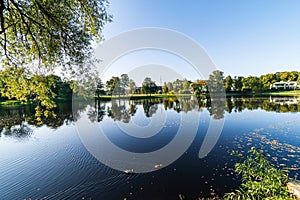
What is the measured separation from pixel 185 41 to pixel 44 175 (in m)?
13.4

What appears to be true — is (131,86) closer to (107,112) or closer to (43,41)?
Answer: (107,112)

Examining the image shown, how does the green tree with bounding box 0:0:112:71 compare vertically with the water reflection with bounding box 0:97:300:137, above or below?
above

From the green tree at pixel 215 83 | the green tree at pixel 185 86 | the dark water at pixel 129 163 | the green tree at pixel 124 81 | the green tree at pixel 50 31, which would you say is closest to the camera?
the green tree at pixel 50 31

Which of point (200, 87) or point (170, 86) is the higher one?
point (170, 86)

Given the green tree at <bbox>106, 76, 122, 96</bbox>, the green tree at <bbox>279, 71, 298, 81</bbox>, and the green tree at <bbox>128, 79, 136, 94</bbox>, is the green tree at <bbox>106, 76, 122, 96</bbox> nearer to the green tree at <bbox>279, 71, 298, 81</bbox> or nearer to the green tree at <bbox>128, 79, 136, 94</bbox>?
the green tree at <bbox>128, 79, 136, 94</bbox>

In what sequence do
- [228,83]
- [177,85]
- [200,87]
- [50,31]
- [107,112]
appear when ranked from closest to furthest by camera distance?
1. [50,31]
2. [107,112]
3. [200,87]
4. [228,83]
5. [177,85]

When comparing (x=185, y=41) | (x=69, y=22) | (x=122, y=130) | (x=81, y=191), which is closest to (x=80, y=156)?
(x=81, y=191)

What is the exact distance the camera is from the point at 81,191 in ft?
21.1

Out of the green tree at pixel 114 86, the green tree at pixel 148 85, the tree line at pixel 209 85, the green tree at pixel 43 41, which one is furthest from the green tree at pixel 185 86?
the green tree at pixel 43 41

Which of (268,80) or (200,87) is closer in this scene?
(200,87)

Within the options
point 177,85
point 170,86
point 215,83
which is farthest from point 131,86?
point 215,83

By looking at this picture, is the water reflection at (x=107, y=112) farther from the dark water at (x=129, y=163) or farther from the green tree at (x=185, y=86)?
the green tree at (x=185, y=86)

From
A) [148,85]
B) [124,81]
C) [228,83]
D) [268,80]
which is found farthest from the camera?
[268,80]

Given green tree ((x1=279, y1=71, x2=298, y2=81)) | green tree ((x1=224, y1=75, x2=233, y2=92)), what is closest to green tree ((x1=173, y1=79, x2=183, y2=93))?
green tree ((x1=224, y1=75, x2=233, y2=92))
